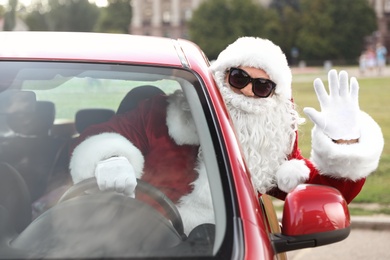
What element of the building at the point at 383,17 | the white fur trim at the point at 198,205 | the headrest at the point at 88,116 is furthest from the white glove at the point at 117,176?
the building at the point at 383,17

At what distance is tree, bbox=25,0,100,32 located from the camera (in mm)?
101938

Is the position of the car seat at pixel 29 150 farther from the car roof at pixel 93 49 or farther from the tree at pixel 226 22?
the tree at pixel 226 22

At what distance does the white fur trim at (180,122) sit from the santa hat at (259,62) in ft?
1.62

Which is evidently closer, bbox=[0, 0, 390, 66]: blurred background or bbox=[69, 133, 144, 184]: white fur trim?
bbox=[69, 133, 144, 184]: white fur trim

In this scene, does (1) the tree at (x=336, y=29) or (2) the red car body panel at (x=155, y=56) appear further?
(1) the tree at (x=336, y=29)

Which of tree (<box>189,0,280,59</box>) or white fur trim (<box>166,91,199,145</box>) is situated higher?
white fur trim (<box>166,91,199,145</box>)

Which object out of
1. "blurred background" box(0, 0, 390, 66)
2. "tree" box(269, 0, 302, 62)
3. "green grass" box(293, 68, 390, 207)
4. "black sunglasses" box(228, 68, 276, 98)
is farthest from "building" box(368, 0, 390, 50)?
"black sunglasses" box(228, 68, 276, 98)

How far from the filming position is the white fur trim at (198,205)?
2270 mm

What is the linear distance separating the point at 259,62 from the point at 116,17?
11907cm

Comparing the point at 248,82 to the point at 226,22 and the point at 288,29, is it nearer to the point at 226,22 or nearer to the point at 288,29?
the point at 288,29

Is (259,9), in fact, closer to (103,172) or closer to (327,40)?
(327,40)

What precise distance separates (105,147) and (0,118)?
39 cm

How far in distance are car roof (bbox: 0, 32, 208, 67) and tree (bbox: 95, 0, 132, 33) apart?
116 m

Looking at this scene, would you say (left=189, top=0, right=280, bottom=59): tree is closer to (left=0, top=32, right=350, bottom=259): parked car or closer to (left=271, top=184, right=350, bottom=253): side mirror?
(left=0, top=32, right=350, bottom=259): parked car
